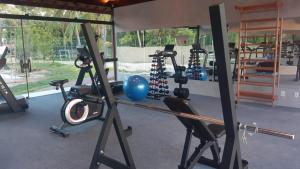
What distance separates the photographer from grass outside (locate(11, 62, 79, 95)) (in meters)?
7.00

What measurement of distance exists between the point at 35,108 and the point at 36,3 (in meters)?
2.92

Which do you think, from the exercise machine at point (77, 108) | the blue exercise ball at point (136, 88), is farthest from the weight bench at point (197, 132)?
the blue exercise ball at point (136, 88)

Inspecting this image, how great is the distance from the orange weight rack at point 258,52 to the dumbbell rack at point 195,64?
3.90 feet

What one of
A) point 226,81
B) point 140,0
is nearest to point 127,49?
point 140,0

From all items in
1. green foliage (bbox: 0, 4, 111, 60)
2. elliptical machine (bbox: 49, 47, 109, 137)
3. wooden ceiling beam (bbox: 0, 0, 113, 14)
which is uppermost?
wooden ceiling beam (bbox: 0, 0, 113, 14)

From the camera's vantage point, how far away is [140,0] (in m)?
7.46

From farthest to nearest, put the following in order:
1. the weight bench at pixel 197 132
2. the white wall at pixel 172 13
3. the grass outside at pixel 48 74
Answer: the grass outside at pixel 48 74, the white wall at pixel 172 13, the weight bench at pixel 197 132

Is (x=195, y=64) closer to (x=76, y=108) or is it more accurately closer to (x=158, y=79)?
(x=158, y=79)

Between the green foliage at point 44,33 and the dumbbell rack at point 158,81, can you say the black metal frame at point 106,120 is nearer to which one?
the dumbbell rack at point 158,81

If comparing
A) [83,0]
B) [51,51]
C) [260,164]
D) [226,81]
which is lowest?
[260,164]

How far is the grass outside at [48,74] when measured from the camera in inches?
275

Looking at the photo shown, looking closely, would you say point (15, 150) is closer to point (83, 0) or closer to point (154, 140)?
point (154, 140)

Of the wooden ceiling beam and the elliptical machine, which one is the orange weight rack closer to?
the elliptical machine

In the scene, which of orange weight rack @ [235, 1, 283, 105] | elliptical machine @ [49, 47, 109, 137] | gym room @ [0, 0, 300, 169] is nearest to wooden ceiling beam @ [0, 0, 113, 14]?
gym room @ [0, 0, 300, 169]
